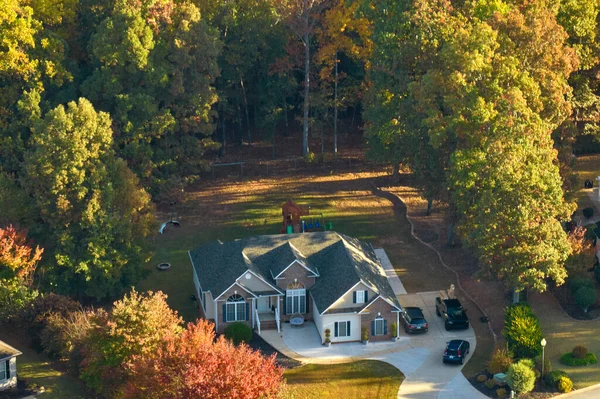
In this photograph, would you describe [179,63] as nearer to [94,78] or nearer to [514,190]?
[94,78]

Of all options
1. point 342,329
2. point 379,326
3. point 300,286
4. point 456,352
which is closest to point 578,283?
point 456,352

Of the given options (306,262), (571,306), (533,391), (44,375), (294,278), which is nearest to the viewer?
(533,391)

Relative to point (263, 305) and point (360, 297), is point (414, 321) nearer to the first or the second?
point (360, 297)

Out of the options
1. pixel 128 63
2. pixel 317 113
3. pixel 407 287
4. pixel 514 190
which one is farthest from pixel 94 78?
pixel 514 190

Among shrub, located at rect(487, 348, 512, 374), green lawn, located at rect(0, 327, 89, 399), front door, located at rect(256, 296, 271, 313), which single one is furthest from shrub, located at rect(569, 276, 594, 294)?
green lawn, located at rect(0, 327, 89, 399)

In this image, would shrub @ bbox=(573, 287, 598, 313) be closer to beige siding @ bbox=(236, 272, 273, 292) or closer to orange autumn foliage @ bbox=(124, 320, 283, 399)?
beige siding @ bbox=(236, 272, 273, 292)

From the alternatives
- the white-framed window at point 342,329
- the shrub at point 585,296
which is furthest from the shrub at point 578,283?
the white-framed window at point 342,329
